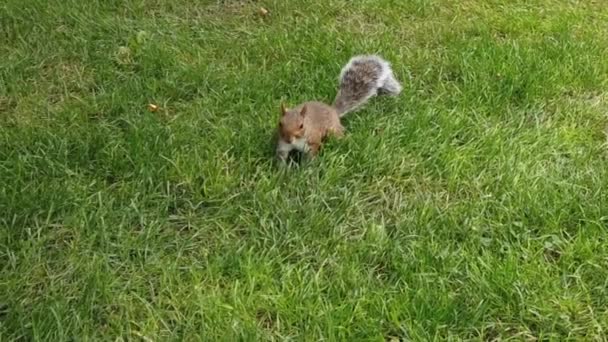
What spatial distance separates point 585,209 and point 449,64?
132cm

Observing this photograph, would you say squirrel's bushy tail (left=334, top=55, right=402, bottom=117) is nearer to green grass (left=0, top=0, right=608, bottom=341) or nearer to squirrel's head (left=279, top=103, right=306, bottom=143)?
green grass (left=0, top=0, right=608, bottom=341)

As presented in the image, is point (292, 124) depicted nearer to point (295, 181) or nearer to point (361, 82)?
point (295, 181)

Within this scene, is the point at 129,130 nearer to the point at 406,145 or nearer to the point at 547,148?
the point at 406,145

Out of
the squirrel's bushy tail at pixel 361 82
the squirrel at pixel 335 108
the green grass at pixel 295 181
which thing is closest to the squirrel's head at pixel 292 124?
the squirrel at pixel 335 108

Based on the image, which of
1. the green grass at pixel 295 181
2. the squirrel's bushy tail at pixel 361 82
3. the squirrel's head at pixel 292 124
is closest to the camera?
the green grass at pixel 295 181

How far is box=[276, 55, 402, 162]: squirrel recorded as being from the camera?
9.69 ft

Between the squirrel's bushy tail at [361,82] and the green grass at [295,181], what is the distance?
Result: 3.1 inches

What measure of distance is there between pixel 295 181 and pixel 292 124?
22 centimetres

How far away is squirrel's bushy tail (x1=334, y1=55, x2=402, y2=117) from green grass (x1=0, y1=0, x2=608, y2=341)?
0.26ft

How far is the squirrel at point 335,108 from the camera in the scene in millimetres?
2953

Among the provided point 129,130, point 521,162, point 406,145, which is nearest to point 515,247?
point 521,162

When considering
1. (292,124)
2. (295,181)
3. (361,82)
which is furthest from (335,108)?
(295,181)

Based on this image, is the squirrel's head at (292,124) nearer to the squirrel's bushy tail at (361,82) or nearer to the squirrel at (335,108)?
the squirrel at (335,108)

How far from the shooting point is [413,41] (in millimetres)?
4133
